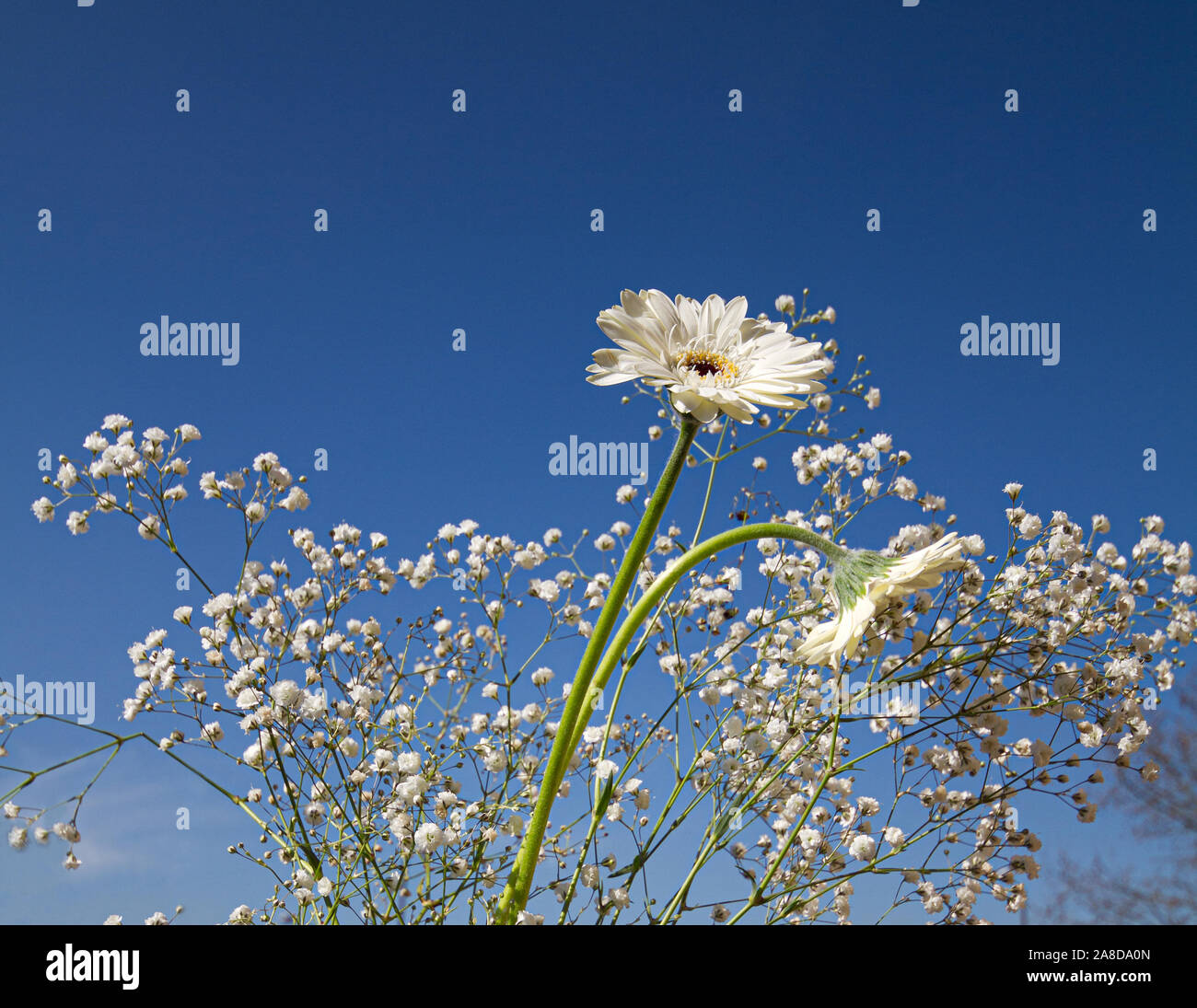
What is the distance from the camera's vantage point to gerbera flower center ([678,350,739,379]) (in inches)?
33.5

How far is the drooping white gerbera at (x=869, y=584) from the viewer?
74 centimetres

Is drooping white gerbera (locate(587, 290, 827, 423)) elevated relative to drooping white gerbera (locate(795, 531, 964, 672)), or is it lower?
elevated

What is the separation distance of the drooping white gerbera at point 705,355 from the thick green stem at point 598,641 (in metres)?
0.05

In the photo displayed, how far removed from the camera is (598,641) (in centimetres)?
85

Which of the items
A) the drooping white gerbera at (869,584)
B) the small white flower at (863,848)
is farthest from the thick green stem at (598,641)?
the small white flower at (863,848)

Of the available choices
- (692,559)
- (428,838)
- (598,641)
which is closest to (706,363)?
(692,559)

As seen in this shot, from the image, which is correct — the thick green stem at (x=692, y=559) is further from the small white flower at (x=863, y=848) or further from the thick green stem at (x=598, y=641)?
the small white flower at (x=863, y=848)

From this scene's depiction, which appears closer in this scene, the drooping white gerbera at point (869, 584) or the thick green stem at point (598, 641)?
the drooping white gerbera at point (869, 584)

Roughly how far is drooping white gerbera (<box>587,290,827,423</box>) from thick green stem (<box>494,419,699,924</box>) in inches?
1.9

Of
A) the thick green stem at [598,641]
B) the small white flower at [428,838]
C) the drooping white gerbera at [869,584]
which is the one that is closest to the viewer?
the drooping white gerbera at [869,584]

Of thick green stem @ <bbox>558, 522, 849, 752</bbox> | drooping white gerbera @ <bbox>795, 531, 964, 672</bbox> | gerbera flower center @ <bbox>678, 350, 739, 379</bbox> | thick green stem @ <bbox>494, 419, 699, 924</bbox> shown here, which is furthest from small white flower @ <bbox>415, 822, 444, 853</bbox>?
gerbera flower center @ <bbox>678, 350, 739, 379</bbox>

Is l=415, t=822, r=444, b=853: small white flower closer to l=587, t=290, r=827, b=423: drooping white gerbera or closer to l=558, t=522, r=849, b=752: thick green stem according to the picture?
l=558, t=522, r=849, b=752: thick green stem

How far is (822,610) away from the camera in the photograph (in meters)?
1.17
